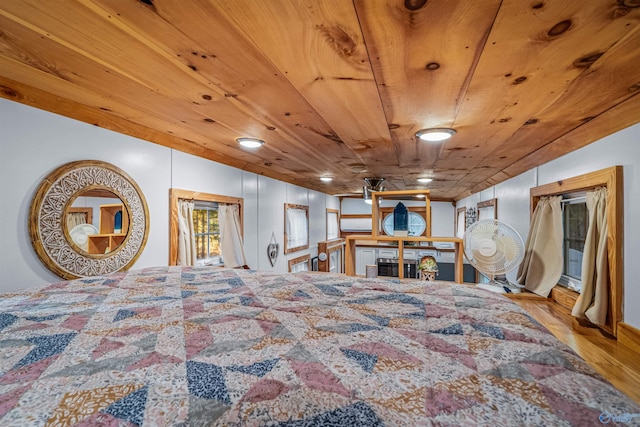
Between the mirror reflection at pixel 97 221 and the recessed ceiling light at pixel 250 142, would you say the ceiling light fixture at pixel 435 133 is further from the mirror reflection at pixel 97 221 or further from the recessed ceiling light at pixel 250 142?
the mirror reflection at pixel 97 221

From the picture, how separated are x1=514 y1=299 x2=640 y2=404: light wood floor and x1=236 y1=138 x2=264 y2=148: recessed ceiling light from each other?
2.27 m

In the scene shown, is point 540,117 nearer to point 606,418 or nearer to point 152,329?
point 606,418

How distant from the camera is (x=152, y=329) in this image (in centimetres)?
69

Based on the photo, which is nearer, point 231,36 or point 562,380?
point 562,380

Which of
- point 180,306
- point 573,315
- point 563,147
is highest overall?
point 563,147

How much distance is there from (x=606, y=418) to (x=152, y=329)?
0.83m

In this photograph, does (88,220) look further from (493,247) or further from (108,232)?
(493,247)

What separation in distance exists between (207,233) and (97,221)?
1171mm

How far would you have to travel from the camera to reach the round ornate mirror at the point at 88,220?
A: 1.49 metres

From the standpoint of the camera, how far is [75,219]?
5.38 ft

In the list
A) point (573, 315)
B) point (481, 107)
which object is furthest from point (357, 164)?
point (573, 315)

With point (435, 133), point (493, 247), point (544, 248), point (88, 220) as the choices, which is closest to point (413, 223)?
point (544, 248)

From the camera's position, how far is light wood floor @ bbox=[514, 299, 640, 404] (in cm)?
141

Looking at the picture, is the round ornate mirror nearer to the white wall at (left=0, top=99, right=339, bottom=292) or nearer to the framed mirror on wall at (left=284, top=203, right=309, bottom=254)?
the white wall at (left=0, top=99, right=339, bottom=292)
